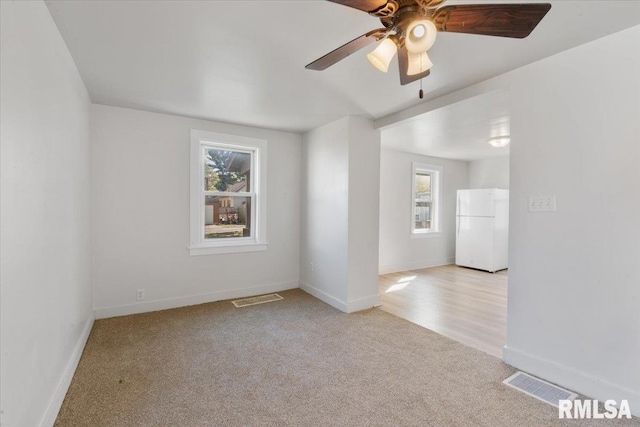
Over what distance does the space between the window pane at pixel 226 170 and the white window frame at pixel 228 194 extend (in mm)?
71

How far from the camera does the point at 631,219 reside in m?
1.82

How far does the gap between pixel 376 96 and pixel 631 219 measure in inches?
83.3

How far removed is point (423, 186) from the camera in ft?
21.0

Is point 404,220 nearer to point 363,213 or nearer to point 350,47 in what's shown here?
point 363,213

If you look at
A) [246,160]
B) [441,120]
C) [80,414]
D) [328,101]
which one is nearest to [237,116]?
[246,160]

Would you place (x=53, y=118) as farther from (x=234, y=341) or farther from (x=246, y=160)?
(x=246, y=160)

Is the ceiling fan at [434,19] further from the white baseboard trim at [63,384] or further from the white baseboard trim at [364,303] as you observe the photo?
the white baseboard trim at [364,303]

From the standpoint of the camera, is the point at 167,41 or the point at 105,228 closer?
the point at 167,41

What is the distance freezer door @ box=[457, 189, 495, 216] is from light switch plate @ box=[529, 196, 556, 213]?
12.6 ft

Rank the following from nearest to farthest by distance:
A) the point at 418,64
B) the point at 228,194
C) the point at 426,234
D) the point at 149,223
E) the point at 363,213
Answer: the point at 418,64 → the point at 149,223 → the point at 363,213 → the point at 228,194 → the point at 426,234

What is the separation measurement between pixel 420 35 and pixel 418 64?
33 centimetres

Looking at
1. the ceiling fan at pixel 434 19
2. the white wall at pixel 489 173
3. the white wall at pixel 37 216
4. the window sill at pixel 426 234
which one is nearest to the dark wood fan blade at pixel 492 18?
the ceiling fan at pixel 434 19

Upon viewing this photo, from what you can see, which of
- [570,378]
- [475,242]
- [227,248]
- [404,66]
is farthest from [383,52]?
[475,242]

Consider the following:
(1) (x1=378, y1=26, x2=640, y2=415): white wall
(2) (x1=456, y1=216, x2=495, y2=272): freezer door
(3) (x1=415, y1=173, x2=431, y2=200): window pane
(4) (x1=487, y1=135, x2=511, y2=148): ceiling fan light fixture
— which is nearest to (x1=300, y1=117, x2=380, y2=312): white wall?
(1) (x1=378, y1=26, x2=640, y2=415): white wall
